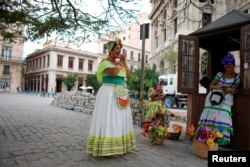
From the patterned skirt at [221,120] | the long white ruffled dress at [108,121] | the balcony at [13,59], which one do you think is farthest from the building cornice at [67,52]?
the long white ruffled dress at [108,121]

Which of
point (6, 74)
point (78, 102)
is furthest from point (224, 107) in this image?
point (6, 74)

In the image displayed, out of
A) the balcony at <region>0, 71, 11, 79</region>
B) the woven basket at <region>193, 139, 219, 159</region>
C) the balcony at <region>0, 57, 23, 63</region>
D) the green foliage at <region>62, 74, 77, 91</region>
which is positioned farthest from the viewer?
the balcony at <region>0, 71, 11, 79</region>

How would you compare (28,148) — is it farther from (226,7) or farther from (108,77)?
(226,7)

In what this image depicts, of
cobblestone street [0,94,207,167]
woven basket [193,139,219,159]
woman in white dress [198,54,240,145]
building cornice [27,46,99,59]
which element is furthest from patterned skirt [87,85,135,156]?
building cornice [27,46,99,59]

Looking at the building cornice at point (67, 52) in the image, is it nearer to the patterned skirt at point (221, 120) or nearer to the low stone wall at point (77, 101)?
the low stone wall at point (77, 101)

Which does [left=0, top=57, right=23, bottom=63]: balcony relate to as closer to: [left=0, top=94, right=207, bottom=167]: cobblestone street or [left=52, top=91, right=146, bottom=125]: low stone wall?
[left=52, top=91, right=146, bottom=125]: low stone wall

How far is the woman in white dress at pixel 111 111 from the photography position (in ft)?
14.0

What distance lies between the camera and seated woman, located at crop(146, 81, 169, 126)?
614 centimetres

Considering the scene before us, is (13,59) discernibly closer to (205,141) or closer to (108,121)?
(108,121)

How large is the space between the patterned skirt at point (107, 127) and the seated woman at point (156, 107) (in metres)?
1.83

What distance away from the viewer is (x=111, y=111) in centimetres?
430

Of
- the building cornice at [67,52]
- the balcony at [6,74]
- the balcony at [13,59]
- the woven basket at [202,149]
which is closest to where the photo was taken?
the woven basket at [202,149]

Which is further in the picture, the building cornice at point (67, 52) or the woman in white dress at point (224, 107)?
the building cornice at point (67, 52)

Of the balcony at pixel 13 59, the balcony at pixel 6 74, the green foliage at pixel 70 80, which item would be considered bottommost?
the green foliage at pixel 70 80
